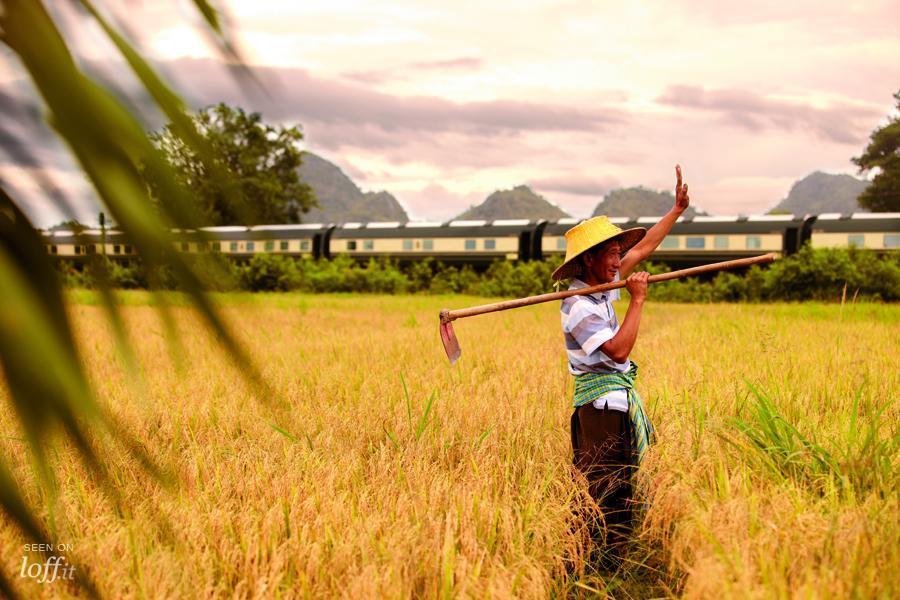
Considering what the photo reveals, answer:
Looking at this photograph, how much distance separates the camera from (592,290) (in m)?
2.84

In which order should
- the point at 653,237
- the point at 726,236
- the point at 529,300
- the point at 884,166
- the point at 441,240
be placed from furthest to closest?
the point at 884,166 → the point at 441,240 → the point at 726,236 → the point at 653,237 → the point at 529,300

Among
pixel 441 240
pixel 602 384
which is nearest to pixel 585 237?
pixel 602 384

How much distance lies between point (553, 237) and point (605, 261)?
22.7m

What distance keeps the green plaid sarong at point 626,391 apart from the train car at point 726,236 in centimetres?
1974

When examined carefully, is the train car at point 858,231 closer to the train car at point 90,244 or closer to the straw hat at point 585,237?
the straw hat at point 585,237

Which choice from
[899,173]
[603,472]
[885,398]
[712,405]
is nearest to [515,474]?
[603,472]

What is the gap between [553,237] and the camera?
2561 cm

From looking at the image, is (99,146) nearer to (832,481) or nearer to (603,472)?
(832,481)

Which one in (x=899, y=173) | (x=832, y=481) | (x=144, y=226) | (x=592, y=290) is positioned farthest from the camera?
(x=899, y=173)

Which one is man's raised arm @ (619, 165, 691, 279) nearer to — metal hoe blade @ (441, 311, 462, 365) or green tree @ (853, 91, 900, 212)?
metal hoe blade @ (441, 311, 462, 365)

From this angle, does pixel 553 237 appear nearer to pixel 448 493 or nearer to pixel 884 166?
pixel 448 493

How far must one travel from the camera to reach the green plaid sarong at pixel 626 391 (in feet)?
10.1

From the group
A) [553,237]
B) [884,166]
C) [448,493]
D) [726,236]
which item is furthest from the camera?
A: [884,166]

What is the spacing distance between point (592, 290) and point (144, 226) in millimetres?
2548
